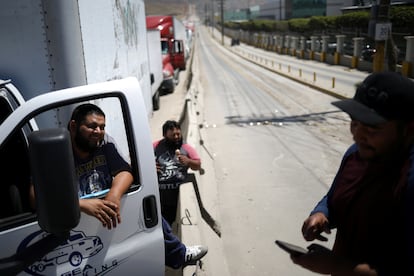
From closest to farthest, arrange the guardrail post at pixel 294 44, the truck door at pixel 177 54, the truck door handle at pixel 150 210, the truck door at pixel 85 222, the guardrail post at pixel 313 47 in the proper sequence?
the truck door at pixel 85 222, the truck door handle at pixel 150 210, the truck door at pixel 177 54, the guardrail post at pixel 313 47, the guardrail post at pixel 294 44

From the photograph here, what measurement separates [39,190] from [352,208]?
1.35m

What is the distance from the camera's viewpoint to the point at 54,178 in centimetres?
180

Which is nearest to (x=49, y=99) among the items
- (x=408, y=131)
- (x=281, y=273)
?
(x=408, y=131)

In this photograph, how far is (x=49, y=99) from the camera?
2352 mm

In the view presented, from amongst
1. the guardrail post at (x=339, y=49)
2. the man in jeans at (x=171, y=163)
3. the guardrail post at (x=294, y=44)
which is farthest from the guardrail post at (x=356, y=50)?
the man in jeans at (x=171, y=163)

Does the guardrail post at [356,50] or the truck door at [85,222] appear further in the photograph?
the guardrail post at [356,50]

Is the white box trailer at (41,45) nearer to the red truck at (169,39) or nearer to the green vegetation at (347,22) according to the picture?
the red truck at (169,39)

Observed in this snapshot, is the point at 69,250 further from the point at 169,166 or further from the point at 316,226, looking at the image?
the point at 169,166

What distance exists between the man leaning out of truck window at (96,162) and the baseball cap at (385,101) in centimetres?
148

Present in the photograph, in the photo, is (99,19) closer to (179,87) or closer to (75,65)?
(75,65)

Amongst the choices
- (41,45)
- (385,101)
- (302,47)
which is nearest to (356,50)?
(302,47)

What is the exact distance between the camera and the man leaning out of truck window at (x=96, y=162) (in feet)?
8.34

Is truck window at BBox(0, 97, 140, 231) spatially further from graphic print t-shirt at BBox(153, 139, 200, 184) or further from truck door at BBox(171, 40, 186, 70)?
truck door at BBox(171, 40, 186, 70)

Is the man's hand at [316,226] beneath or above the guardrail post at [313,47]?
above
